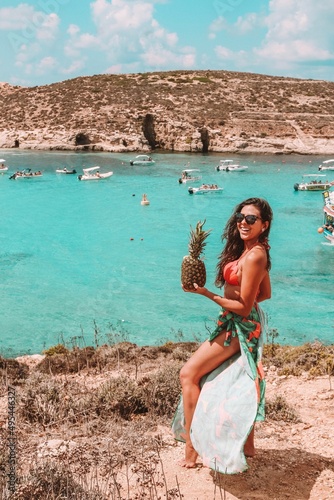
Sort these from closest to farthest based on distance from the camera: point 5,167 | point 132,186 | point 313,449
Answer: point 313,449 < point 132,186 < point 5,167

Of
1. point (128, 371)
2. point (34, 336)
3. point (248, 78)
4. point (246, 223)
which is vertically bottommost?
point (34, 336)

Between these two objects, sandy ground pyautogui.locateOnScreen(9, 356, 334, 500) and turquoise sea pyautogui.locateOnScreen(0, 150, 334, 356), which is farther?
turquoise sea pyautogui.locateOnScreen(0, 150, 334, 356)

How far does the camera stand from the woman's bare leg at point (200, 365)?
436 centimetres

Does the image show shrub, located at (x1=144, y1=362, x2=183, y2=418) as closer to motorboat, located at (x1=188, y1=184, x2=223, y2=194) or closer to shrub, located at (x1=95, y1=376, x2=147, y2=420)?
shrub, located at (x1=95, y1=376, x2=147, y2=420)

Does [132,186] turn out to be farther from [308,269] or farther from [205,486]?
[205,486]

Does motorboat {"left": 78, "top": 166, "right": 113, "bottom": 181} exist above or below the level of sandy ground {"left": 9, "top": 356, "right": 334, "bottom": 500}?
above

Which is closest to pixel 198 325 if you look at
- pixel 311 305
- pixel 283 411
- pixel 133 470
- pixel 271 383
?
pixel 311 305

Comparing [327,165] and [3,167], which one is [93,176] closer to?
[3,167]

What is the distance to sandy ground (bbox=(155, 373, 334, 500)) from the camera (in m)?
4.43

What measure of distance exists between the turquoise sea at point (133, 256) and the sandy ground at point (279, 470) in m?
7.55

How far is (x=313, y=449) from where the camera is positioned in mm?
5305

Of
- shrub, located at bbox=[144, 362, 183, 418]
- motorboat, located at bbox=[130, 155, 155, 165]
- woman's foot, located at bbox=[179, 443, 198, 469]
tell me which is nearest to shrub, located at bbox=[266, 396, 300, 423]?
shrub, located at bbox=[144, 362, 183, 418]

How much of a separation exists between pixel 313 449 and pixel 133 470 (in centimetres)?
192

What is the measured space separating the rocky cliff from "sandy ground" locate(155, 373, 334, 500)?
201 feet
